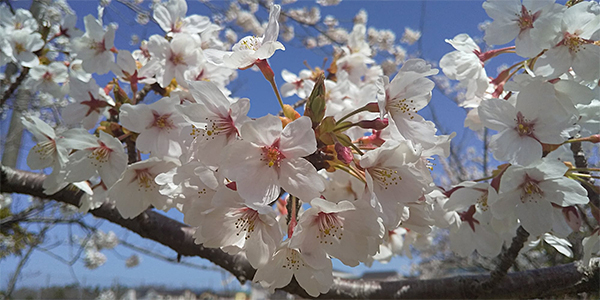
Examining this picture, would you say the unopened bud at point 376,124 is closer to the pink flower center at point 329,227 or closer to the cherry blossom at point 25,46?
the pink flower center at point 329,227

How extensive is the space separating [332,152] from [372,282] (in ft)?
3.21

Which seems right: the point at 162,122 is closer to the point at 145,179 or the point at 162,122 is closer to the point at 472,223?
→ the point at 145,179

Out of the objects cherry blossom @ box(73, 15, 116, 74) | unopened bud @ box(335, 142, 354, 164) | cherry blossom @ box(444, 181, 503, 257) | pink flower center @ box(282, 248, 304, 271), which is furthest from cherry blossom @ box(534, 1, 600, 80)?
cherry blossom @ box(73, 15, 116, 74)

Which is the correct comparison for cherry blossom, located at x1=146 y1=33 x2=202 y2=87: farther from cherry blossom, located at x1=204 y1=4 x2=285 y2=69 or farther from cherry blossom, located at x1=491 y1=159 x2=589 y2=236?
cherry blossom, located at x1=491 y1=159 x2=589 y2=236

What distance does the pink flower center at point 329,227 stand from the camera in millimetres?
824

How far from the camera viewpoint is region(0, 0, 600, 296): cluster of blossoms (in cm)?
78

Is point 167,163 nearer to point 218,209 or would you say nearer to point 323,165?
point 218,209

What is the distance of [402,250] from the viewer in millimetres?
1922

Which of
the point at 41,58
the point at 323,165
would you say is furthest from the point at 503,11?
the point at 41,58

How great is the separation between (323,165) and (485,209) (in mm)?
620

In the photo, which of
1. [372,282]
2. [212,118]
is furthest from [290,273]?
[372,282]

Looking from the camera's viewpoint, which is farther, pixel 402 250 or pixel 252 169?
pixel 402 250

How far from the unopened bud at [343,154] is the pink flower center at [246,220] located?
0.24m

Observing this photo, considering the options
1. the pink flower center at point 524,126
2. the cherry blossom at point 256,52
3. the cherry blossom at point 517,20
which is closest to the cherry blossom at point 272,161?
the cherry blossom at point 256,52
